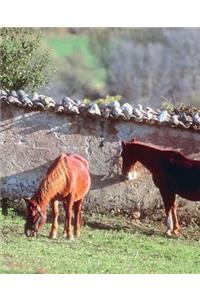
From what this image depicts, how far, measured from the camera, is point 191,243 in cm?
1077

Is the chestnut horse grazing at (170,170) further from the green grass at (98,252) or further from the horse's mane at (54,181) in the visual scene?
the horse's mane at (54,181)

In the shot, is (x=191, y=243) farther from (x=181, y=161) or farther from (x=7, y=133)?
(x=7, y=133)

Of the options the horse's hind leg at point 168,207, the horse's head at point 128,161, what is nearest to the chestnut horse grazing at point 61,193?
the horse's head at point 128,161

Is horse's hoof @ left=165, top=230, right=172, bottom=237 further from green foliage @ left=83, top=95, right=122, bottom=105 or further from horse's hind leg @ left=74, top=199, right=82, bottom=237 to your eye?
green foliage @ left=83, top=95, right=122, bottom=105

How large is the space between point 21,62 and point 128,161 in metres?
1.28

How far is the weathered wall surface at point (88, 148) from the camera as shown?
35.8 ft

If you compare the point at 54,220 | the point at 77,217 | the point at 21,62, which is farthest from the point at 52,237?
the point at 21,62

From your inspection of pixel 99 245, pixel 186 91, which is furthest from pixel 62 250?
pixel 186 91

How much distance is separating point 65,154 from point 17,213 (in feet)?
2.14

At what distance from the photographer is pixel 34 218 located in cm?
1062

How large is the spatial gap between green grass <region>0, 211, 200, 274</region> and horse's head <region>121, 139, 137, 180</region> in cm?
41

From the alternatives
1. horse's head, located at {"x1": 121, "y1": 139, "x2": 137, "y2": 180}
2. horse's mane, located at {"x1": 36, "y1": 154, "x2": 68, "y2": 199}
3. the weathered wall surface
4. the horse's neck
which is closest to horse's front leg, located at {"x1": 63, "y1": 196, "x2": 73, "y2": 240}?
horse's mane, located at {"x1": 36, "y1": 154, "x2": 68, "y2": 199}

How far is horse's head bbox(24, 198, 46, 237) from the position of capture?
418 inches

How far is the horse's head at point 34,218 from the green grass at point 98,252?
0.23ft
